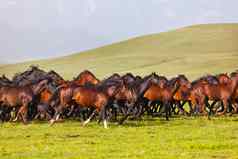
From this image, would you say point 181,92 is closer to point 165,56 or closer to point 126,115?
point 126,115

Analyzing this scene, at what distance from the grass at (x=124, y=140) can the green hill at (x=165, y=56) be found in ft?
143

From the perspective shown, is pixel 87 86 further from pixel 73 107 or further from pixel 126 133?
pixel 126 133

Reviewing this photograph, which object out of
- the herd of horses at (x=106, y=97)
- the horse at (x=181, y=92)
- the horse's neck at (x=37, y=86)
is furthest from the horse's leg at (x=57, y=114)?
the horse at (x=181, y=92)

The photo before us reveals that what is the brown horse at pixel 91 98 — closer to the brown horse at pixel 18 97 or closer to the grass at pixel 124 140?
the grass at pixel 124 140

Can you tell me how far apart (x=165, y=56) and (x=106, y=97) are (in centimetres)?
6703

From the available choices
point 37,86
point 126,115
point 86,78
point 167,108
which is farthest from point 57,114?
point 167,108

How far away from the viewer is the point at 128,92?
2278cm

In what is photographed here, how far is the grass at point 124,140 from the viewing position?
14.6 metres

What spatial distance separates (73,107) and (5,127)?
2929 mm

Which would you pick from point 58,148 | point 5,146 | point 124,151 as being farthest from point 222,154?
point 5,146

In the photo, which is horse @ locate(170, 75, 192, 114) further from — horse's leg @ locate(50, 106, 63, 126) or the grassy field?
horse's leg @ locate(50, 106, 63, 126)

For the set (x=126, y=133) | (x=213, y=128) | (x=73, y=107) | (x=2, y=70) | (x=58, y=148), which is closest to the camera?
(x=58, y=148)

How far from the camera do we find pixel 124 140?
17.2m

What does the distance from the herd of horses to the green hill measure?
38.2 m
